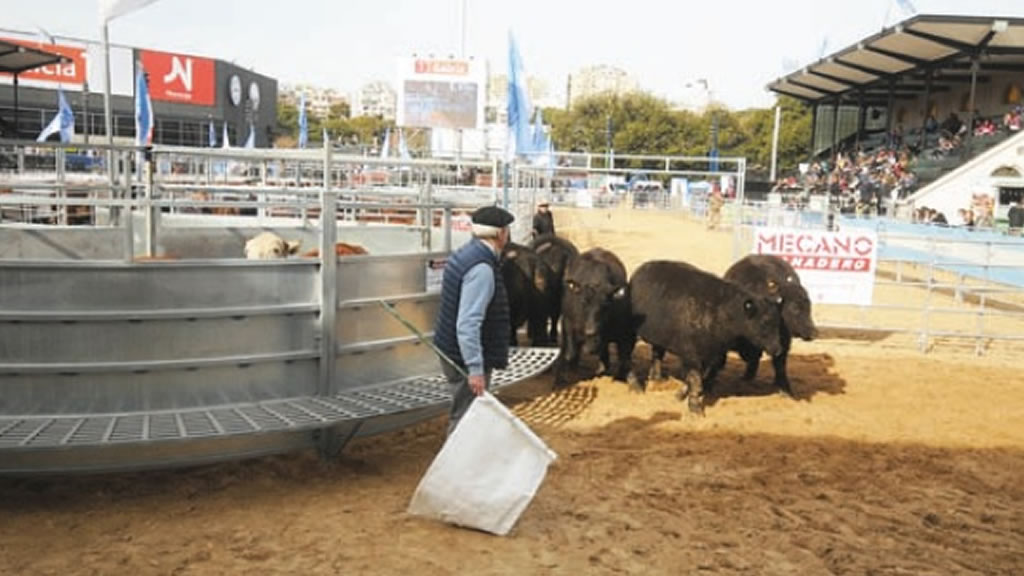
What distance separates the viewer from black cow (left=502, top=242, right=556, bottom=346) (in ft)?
31.8

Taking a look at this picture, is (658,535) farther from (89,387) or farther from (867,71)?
(867,71)

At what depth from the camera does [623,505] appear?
19.0 ft

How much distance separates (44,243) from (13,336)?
10.2ft

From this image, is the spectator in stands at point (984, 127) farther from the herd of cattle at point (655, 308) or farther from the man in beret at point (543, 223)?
the herd of cattle at point (655, 308)

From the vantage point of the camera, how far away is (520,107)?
1620 centimetres

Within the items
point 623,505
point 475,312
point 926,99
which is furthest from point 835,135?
point 475,312

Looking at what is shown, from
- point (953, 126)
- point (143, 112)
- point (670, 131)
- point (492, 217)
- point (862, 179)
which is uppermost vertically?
point (670, 131)

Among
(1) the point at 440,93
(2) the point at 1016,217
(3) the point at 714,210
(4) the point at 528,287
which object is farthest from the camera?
(3) the point at 714,210

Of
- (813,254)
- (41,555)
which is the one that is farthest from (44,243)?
(813,254)

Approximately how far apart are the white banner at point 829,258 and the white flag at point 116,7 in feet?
27.1

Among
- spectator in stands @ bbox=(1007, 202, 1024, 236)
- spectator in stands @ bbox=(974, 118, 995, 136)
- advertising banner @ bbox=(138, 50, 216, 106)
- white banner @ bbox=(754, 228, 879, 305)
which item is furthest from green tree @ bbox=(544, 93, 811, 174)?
white banner @ bbox=(754, 228, 879, 305)

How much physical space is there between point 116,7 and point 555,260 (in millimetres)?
5393

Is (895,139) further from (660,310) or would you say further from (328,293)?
(328,293)

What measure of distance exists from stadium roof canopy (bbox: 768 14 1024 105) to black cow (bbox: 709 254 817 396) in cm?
2410
